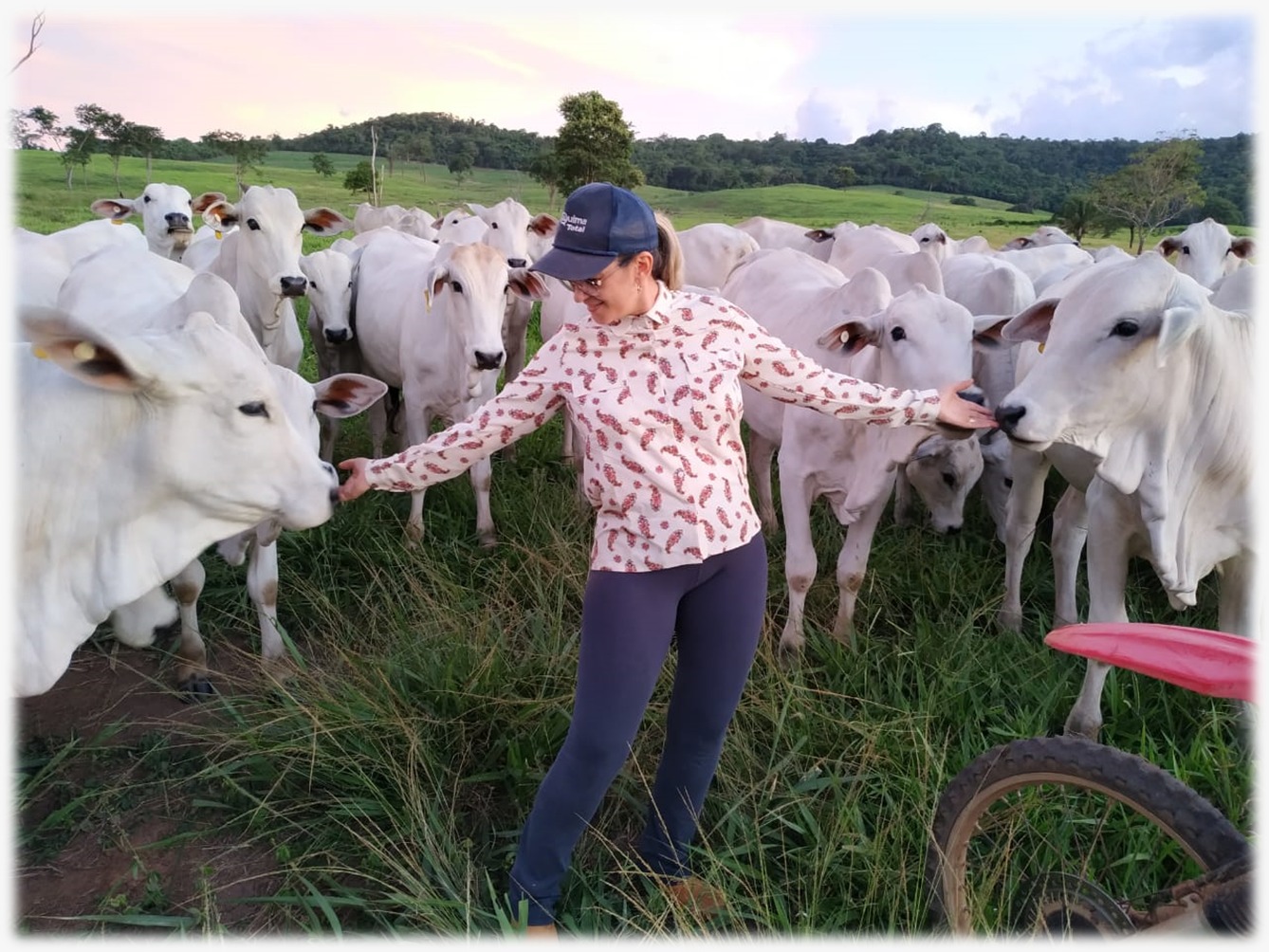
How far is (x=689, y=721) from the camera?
2.45 meters

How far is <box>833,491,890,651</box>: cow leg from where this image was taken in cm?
400

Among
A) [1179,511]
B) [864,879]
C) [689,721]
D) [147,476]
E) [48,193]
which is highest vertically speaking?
[48,193]

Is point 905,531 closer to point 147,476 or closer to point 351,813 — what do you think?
point 351,813

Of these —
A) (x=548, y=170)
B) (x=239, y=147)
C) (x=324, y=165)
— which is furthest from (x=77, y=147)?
(x=548, y=170)

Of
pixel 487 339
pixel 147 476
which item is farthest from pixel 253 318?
pixel 147 476

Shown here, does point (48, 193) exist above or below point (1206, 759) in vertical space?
above

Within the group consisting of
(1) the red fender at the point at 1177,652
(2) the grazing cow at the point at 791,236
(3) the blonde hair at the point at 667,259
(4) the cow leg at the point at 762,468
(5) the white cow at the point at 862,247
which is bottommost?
(4) the cow leg at the point at 762,468

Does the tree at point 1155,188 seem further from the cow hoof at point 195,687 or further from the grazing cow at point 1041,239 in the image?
the cow hoof at point 195,687

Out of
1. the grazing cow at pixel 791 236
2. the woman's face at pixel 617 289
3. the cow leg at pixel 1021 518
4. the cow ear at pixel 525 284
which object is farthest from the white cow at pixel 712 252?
the woman's face at pixel 617 289

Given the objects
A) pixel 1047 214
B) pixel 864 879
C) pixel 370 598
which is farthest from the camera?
pixel 1047 214

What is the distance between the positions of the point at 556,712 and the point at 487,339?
8.15 ft

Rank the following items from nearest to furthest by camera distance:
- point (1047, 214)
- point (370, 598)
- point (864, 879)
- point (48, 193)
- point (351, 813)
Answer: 1. point (864, 879)
2. point (351, 813)
3. point (370, 598)
4. point (48, 193)
5. point (1047, 214)

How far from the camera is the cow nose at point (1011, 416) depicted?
2770 millimetres

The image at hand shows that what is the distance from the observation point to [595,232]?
6.72 feet
